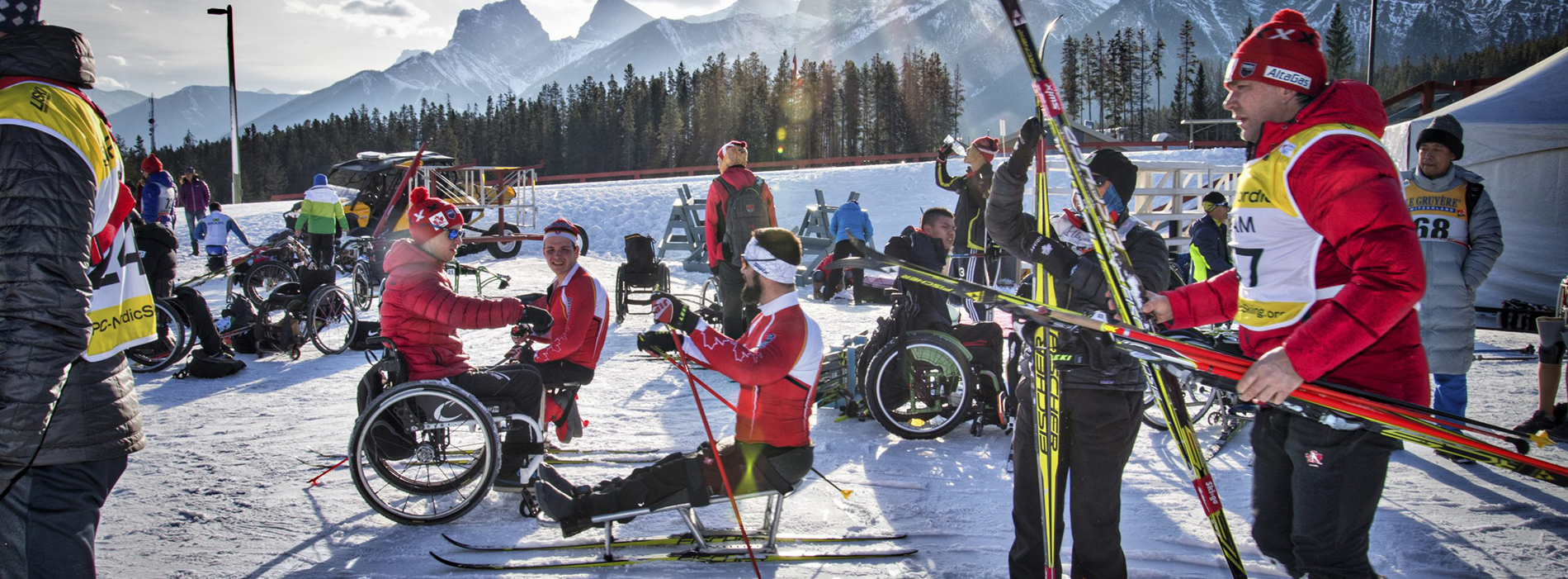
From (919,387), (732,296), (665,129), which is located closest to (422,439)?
(919,387)

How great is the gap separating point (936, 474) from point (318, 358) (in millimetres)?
6464

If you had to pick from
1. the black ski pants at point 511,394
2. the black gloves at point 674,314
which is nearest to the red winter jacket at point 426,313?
the black ski pants at point 511,394

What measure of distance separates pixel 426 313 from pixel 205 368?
4.46m

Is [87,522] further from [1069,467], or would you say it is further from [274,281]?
[274,281]

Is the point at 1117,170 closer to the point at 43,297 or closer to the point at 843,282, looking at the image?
the point at 43,297

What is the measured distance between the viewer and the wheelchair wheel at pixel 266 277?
1014 centimetres

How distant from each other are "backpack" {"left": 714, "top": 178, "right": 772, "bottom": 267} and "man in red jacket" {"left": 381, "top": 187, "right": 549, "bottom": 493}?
131 inches

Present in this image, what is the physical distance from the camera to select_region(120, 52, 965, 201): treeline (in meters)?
74.2

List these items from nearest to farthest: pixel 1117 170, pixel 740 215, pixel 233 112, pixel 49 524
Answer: pixel 49 524
pixel 1117 170
pixel 740 215
pixel 233 112

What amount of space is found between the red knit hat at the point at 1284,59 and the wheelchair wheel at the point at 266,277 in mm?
10680

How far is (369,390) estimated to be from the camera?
4176mm

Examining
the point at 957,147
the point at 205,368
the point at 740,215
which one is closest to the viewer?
the point at 957,147

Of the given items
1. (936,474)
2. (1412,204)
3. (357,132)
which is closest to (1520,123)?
(1412,204)

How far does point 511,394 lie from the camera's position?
13.5 feet
